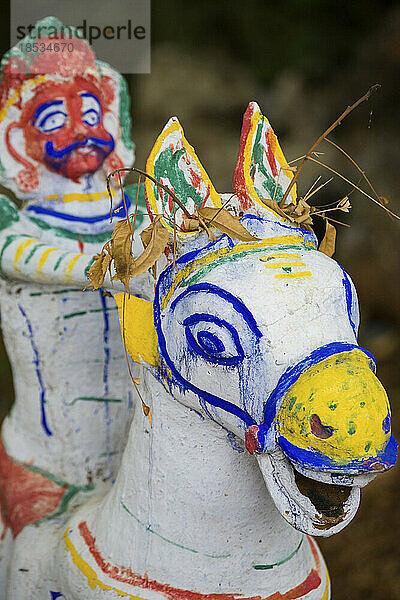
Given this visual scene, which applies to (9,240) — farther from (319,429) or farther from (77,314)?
(319,429)

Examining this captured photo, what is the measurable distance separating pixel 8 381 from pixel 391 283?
1.67 meters

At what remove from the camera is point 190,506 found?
39.1 inches

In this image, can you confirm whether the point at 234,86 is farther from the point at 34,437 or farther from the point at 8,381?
the point at 34,437

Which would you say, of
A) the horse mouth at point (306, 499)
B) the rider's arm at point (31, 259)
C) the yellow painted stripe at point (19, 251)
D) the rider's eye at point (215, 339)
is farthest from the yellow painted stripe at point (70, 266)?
the horse mouth at point (306, 499)

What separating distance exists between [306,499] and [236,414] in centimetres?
13

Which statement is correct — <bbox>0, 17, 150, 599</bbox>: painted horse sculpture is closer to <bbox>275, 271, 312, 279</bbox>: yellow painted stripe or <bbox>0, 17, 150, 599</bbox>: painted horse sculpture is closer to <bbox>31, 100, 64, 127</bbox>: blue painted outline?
<bbox>31, 100, 64, 127</bbox>: blue painted outline

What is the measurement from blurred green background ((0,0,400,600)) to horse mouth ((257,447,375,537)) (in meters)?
1.94

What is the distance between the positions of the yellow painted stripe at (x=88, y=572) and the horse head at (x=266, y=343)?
0.30 metres

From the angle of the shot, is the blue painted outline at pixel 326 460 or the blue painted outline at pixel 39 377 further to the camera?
the blue painted outline at pixel 39 377

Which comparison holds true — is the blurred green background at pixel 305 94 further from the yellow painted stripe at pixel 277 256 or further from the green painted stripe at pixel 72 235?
the yellow painted stripe at pixel 277 256

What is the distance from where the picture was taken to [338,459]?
0.80m

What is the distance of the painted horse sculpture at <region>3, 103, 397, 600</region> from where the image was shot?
2.65 ft

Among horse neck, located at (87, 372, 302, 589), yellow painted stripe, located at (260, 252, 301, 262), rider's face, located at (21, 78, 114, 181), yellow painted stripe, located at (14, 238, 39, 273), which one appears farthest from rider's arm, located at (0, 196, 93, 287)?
yellow painted stripe, located at (260, 252, 301, 262)

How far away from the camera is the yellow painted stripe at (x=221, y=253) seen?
88 centimetres
